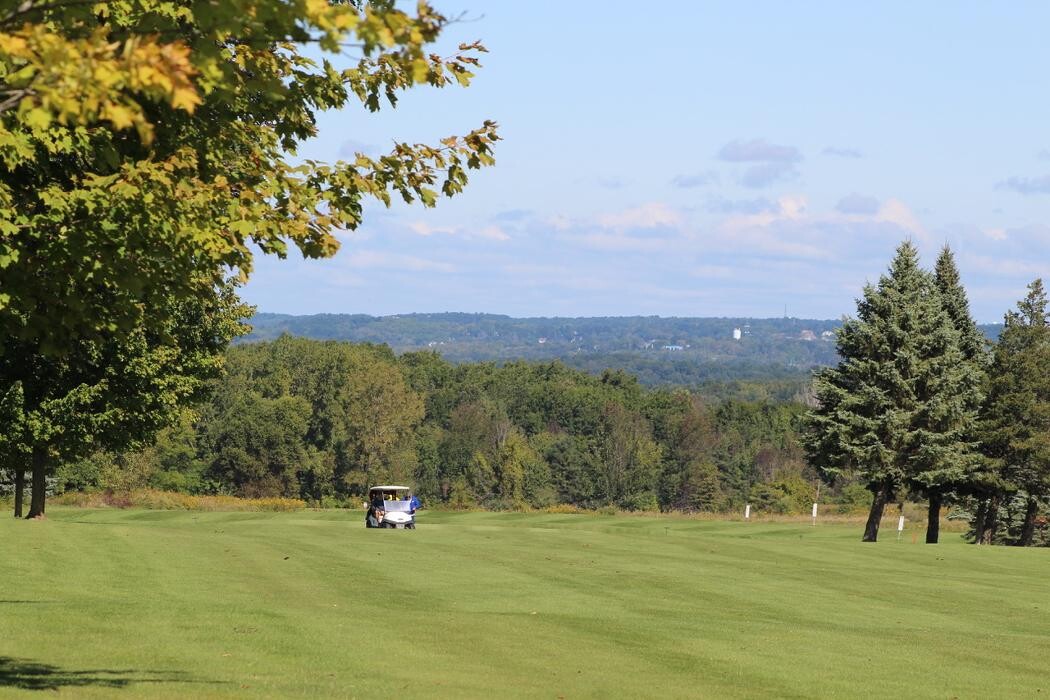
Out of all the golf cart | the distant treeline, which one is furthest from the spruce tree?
the distant treeline

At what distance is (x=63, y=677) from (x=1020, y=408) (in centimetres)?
4971

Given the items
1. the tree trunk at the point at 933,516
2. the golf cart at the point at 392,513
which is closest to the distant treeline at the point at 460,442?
the golf cart at the point at 392,513

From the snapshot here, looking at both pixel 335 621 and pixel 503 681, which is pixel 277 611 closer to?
pixel 335 621

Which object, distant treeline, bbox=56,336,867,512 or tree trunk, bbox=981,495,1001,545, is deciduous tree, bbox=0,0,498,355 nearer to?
tree trunk, bbox=981,495,1001,545

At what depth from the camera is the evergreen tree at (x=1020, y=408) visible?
184 ft

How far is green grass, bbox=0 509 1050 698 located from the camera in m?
15.1

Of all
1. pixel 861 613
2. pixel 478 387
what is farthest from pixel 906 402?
pixel 478 387

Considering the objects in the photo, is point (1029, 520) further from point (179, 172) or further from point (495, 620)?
point (179, 172)

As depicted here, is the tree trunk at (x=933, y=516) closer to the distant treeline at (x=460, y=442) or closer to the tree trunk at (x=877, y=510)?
the tree trunk at (x=877, y=510)

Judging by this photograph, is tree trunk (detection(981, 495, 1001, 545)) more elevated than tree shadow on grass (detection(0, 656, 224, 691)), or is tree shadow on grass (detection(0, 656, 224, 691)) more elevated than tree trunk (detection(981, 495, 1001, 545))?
tree shadow on grass (detection(0, 656, 224, 691))

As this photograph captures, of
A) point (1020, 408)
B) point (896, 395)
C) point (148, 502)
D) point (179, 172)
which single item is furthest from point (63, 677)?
point (148, 502)

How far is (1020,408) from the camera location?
56531 mm

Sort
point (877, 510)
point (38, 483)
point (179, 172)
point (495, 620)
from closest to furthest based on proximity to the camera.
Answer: point (179, 172) < point (495, 620) < point (38, 483) < point (877, 510)

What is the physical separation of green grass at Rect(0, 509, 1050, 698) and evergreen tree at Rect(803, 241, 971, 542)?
18108mm
